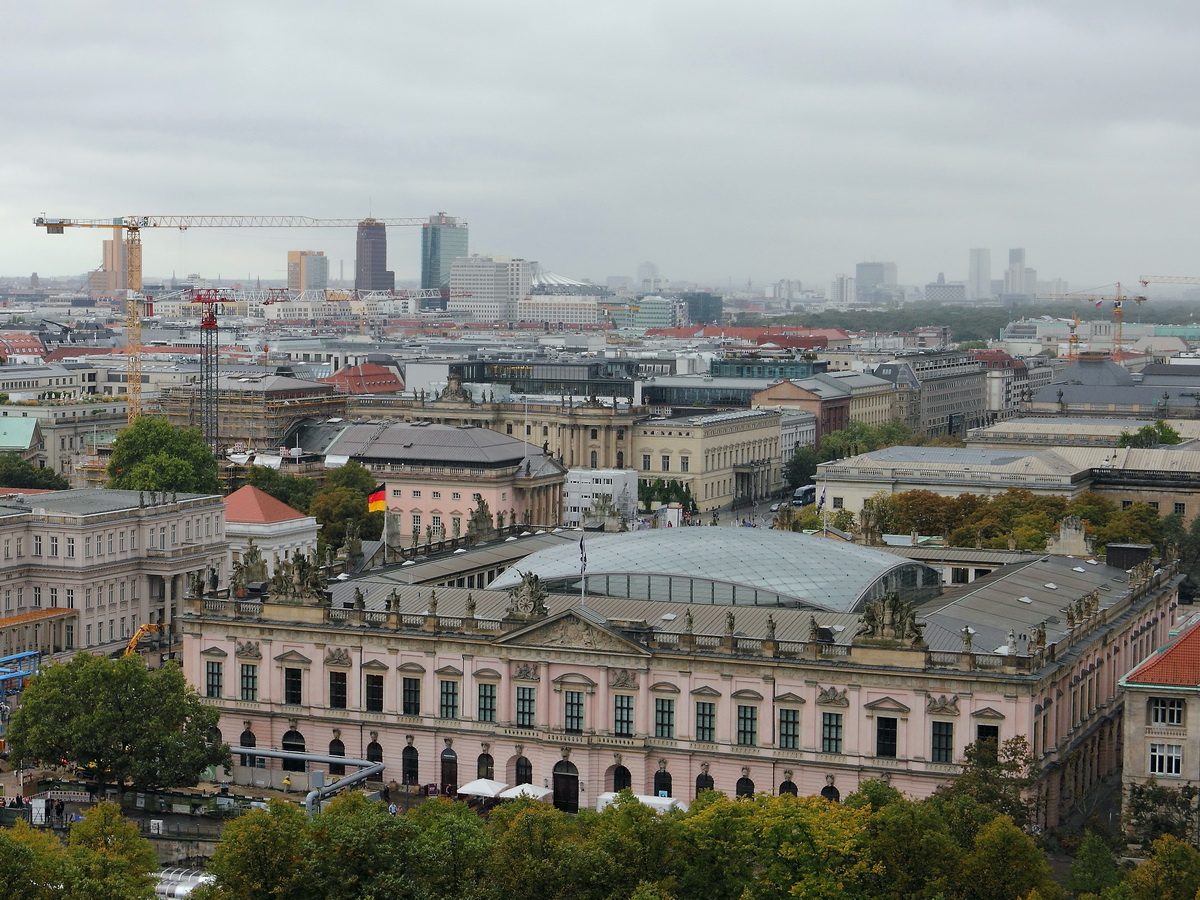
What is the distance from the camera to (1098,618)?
98.1 metres

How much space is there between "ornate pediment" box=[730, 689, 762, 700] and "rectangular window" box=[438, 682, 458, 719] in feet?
41.5

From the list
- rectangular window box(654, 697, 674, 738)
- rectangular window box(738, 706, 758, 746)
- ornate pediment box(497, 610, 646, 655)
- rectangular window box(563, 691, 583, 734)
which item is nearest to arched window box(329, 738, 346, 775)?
ornate pediment box(497, 610, 646, 655)

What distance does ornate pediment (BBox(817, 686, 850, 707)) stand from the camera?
86.6 meters

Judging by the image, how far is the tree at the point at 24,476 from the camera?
6961 inches

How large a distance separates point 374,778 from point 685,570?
17.1 metres

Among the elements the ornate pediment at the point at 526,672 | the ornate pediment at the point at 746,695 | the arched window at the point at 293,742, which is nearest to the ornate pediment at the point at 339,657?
the arched window at the point at 293,742

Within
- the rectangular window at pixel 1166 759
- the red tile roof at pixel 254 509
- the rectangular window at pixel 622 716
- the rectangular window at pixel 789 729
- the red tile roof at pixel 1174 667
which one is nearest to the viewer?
the rectangular window at pixel 1166 759

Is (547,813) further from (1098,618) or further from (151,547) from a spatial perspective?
(151,547)

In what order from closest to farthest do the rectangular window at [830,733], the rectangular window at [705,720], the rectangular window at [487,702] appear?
1. the rectangular window at [830,733]
2. the rectangular window at [705,720]
3. the rectangular window at [487,702]

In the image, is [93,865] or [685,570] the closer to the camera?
[93,865]

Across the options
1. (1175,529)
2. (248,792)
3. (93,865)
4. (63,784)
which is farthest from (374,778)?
(1175,529)

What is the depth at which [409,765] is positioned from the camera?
3693 inches

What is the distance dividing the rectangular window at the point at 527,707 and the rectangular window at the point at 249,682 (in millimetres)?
13126

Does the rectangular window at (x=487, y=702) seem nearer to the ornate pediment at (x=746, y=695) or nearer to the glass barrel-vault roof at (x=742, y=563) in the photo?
the glass barrel-vault roof at (x=742, y=563)
